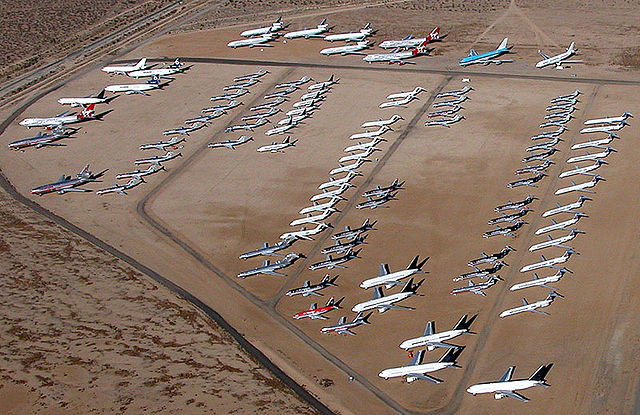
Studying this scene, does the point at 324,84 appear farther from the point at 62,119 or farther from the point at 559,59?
the point at 62,119

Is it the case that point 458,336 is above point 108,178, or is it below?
below

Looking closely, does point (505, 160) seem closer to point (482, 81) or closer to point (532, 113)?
point (532, 113)

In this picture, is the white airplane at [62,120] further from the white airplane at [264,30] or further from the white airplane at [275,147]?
the white airplane at [264,30]

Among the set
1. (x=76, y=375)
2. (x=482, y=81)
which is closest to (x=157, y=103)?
(x=482, y=81)

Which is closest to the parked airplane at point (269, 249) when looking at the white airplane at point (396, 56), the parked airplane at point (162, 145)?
the parked airplane at point (162, 145)

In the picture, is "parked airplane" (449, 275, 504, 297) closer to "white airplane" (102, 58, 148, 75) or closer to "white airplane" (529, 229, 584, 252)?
"white airplane" (529, 229, 584, 252)

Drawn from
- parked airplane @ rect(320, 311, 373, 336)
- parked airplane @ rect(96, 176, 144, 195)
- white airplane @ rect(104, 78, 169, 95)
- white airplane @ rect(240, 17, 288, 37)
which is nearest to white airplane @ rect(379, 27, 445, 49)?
white airplane @ rect(240, 17, 288, 37)

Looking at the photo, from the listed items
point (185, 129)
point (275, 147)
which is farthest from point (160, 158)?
point (275, 147)
